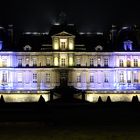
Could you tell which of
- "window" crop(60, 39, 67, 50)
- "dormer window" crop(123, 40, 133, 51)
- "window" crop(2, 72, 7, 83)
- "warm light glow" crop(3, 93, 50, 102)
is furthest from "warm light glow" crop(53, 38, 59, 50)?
"dormer window" crop(123, 40, 133, 51)

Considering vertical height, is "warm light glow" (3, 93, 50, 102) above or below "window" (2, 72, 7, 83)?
below

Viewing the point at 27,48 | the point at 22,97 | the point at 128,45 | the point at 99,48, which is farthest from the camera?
the point at 128,45

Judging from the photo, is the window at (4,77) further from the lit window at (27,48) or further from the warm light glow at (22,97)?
the warm light glow at (22,97)

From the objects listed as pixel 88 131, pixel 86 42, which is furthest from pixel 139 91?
pixel 88 131

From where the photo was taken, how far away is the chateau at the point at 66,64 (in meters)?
40.9

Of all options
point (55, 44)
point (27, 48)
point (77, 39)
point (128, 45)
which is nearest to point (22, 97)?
point (27, 48)

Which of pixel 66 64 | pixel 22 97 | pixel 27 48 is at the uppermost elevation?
pixel 27 48

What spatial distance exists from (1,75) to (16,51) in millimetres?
3209

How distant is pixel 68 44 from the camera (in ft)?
135

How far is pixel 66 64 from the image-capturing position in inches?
1625

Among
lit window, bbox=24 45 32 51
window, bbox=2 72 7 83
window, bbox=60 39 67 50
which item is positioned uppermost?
window, bbox=60 39 67 50

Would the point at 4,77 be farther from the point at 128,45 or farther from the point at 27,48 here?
the point at 128,45

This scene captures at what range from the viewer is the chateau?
134ft

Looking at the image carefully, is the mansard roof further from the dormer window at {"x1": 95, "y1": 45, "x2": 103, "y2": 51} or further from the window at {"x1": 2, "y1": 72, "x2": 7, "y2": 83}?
the window at {"x1": 2, "y1": 72, "x2": 7, "y2": 83}
